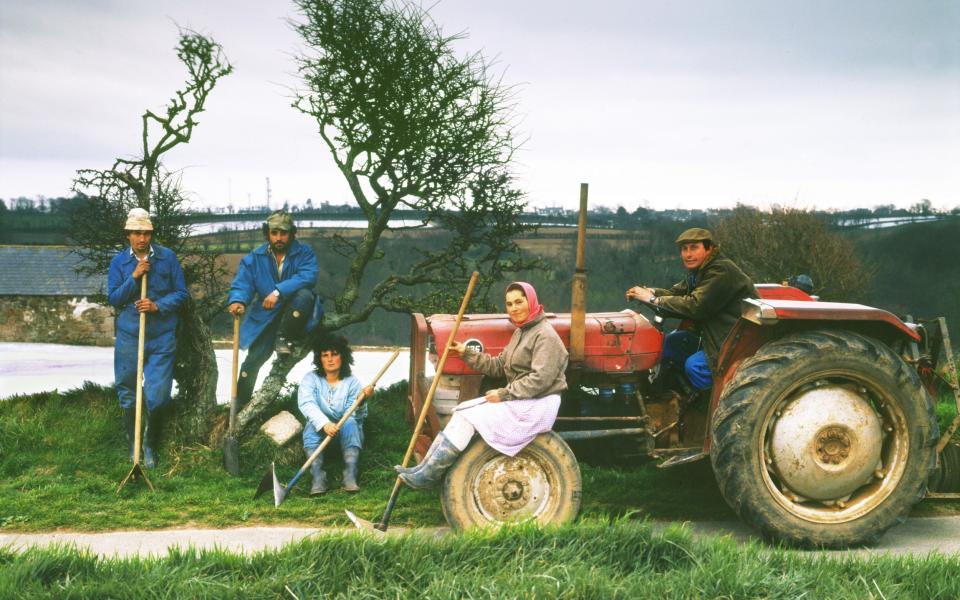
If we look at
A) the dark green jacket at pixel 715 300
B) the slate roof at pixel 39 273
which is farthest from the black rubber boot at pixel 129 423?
the slate roof at pixel 39 273

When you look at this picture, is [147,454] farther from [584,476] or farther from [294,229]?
[584,476]

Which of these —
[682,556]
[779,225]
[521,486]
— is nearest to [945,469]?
[682,556]

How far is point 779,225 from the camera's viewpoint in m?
22.1

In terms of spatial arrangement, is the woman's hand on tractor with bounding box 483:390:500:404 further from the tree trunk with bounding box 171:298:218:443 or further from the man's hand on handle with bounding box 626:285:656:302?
the tree trunk with bounding box 171:298:218:443

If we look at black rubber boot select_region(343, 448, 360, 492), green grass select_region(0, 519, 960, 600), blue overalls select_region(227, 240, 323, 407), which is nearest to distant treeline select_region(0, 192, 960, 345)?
blue overalls select_region(227, 240, 323, 407)

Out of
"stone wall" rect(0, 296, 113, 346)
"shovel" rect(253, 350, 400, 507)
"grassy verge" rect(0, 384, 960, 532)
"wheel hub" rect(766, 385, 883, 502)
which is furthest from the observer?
"stone wall" rect(0, 296, 113, 346)

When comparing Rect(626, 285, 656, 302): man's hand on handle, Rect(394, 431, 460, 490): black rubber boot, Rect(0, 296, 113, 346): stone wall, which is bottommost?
Rect(0, 296, 113, 346): stone wall

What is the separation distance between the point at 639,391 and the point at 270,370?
9.88 feet

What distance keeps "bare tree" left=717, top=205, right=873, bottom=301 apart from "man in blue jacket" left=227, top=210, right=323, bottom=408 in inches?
579

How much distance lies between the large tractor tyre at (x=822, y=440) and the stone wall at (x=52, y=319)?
21.4 m

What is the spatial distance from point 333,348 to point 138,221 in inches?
68.2

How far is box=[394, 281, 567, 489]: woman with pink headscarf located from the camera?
14.1 ft

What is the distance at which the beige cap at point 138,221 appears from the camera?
5961 millimetres

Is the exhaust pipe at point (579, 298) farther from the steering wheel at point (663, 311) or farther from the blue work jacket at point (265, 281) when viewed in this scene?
the blue work jacket at point (265, 281)
